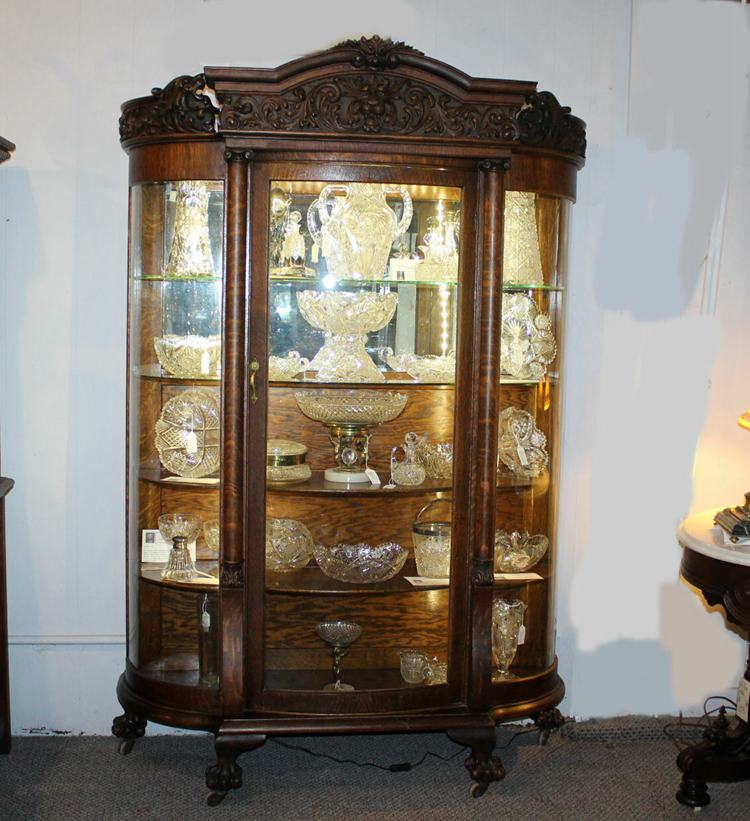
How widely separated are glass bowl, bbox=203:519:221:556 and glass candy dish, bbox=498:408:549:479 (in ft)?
2.86

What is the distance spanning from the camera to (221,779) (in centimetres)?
273

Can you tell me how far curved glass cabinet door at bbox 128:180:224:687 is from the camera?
2789mm

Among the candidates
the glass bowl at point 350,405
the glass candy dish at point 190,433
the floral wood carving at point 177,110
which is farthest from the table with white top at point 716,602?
→ the floral wood carving at point 177,110

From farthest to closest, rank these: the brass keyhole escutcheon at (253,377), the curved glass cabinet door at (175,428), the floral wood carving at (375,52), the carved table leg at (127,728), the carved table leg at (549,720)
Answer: the carved table leg at (549,720), the carved table leg at (127,728), the curved glass cabinet door at (175,428), the brass keyhole escutcheon at (253,377), the floral wood carving at (375,52)

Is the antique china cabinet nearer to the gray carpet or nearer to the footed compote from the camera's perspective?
the footed compote

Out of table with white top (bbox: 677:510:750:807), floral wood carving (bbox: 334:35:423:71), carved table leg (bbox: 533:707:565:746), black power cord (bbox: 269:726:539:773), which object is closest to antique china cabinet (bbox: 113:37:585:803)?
floral wood carving (bbox: 334:35:423:71)

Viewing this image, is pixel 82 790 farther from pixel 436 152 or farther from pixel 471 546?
pixel 436 152

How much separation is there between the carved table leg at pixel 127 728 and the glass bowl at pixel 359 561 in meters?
0.77

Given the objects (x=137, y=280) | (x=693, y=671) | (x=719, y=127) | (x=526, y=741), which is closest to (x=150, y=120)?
(x=137, y=280)

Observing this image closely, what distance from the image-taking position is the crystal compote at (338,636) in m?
2.89

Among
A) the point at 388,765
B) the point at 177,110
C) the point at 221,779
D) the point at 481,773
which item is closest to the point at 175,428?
the point at 177,110

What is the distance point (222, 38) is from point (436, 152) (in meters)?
0.92

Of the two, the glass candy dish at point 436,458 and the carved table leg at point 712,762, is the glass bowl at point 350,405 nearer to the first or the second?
the glass candy dish at point 436,458

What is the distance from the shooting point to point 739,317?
131 inches
